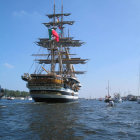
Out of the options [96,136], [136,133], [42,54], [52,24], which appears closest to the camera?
[96,136]

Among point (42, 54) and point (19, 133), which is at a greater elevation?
point (42, 54)

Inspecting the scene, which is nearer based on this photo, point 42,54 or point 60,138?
point 60,138

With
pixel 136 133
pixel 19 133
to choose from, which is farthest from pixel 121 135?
pixel 19 133

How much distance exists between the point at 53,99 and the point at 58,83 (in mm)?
4870

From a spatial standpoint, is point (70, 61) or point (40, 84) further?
point (70, 61)

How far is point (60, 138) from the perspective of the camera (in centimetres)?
1154

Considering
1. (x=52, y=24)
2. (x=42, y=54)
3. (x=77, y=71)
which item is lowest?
(x=77, y=71)

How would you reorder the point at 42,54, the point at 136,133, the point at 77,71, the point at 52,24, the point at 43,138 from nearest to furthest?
1. the point at 43,138
2. the point at 136,133
3. the point at 42,54
4. the point at 52,24
5. the point at 77,71

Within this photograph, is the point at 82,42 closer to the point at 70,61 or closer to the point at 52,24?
the point at 70,61

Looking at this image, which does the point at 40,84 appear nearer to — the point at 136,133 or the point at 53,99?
the point at 53,99

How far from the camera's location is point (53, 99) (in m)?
54.9

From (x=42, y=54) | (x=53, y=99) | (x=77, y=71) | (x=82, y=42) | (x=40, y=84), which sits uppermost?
(x=82, y=42)

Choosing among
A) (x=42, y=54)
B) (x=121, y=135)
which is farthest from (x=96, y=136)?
(x=42, y=54)

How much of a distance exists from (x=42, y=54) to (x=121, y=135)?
70575mm
